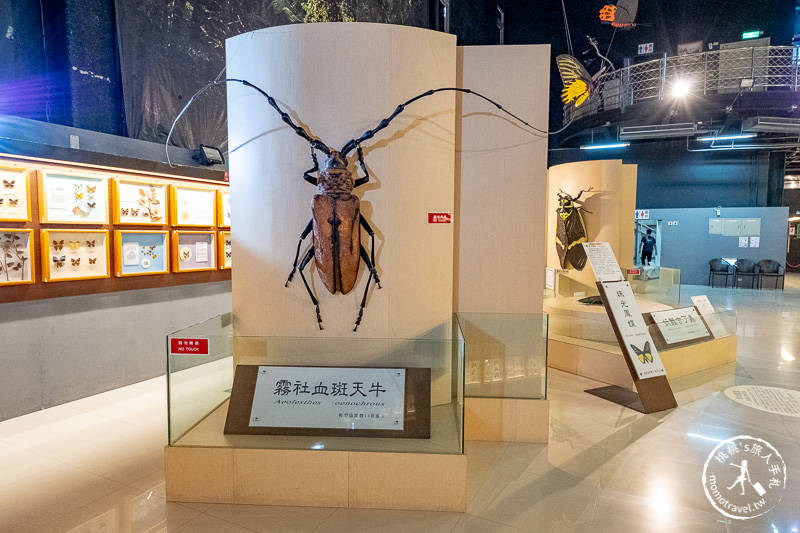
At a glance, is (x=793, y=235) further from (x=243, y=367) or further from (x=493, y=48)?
(x=243, y=367)

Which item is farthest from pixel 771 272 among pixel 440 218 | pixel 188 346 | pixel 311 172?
pixel 188 346

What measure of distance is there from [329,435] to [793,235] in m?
24.2

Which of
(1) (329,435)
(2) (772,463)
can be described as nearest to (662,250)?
(2) (772,463)

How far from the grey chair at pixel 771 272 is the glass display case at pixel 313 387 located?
13873 mm

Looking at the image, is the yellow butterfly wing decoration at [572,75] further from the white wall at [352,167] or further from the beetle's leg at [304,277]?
the beetle's leg at [304,277]

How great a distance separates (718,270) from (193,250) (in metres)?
14.1

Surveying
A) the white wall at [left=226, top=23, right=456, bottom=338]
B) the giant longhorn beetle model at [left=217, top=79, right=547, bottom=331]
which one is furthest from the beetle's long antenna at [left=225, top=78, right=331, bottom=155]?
the white wall at [left=226, top=23, right=456, bottom=338]

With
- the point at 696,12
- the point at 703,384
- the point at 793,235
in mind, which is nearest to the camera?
the point at 703,384

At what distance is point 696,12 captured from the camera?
13.1 metres

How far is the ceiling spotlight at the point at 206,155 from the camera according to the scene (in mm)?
4996

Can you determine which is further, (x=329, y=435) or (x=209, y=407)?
(x=209, y=407)

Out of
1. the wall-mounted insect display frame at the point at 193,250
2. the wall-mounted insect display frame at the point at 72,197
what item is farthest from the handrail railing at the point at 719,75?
the wall-mounted insect display frame at the point at 72,197

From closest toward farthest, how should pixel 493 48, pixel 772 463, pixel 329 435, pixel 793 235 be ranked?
pixel 329 435 → pixel 772 463 → pixel 493 48 → pixel 793 235

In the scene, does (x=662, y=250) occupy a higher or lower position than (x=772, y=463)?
higher
